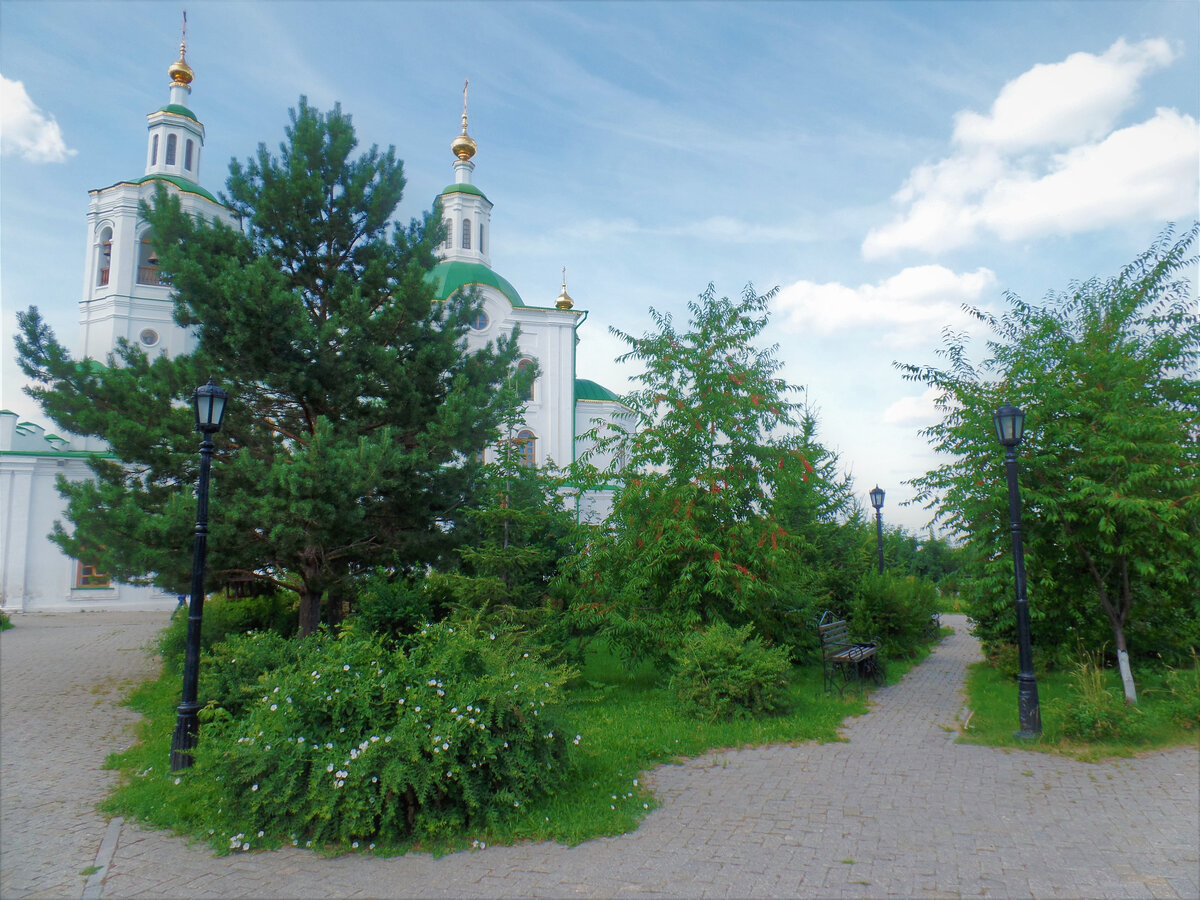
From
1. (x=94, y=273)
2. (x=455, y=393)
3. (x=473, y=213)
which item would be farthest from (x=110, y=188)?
(x=455, y=393)

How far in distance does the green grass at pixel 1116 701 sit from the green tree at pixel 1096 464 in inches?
20.8

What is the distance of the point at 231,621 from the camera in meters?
13.0

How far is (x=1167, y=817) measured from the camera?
5.43 metres

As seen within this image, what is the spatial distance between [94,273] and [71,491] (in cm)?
2203

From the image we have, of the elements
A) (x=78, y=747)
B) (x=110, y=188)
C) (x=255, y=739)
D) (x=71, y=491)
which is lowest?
(x=78, y=747)

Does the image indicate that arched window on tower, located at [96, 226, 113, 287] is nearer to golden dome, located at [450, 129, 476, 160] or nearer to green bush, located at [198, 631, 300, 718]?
golden dome, located at [450, 129, 476, 160]

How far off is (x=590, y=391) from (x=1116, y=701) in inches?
1102

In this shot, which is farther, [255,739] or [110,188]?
[110,188]

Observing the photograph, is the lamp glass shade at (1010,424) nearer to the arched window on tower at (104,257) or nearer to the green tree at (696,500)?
the green tree at (696,500)

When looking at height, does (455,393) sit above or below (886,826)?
above

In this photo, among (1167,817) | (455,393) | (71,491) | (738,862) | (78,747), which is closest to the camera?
(738,862)

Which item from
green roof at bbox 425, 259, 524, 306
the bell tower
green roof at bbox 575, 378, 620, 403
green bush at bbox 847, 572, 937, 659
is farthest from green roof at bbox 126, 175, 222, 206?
green bush at bbox 847, 572, 937, 659

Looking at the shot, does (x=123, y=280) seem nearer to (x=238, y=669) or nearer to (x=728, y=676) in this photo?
(x=238, y=669)

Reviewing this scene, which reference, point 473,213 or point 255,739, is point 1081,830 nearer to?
point 255,739
